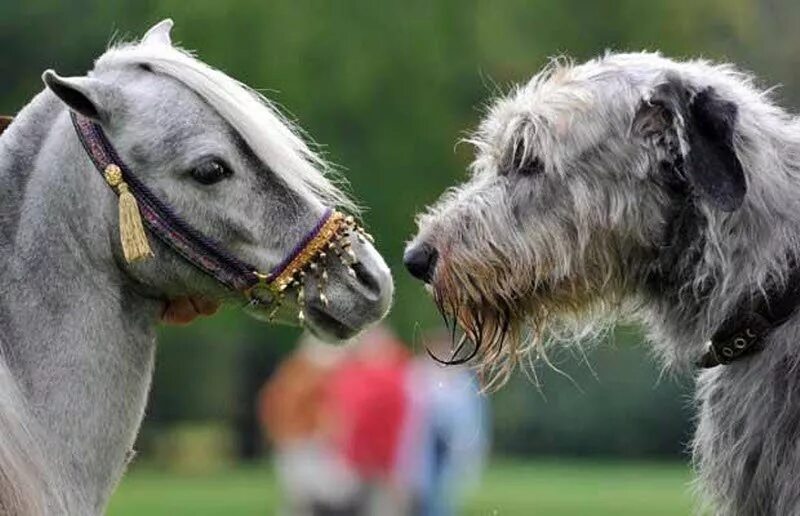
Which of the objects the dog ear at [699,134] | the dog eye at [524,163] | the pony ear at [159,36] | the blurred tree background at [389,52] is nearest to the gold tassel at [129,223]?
the pony ear at [159,36]

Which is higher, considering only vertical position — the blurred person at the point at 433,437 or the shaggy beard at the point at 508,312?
the shaggy beard at the point at 508,312

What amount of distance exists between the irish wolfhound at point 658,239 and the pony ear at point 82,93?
1173 mm

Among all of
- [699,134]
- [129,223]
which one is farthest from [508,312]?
[129,223]

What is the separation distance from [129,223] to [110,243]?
121 millimetres

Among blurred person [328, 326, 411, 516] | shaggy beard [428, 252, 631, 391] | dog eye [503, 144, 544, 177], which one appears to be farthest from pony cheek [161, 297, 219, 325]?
blurred person [328, 326, 411, 516]

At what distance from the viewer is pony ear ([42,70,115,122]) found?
5.12 meters

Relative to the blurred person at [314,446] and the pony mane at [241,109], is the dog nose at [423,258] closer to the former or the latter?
the pony mane at [241,109]

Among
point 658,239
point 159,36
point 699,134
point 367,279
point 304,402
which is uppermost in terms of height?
point 159,36

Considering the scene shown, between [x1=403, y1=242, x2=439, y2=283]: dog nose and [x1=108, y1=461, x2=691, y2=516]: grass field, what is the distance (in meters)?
15.8

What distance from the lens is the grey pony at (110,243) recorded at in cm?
518

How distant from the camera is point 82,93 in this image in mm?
5176

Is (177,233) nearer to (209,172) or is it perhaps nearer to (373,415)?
(209,172)

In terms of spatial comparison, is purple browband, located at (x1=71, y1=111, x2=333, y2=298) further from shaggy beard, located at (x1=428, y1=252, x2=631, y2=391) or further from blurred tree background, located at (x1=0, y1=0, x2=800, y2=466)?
blurred tree background, located at (x1=0, y1=0, x2=800, y2=466)

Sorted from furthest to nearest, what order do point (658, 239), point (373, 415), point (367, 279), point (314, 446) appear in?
1. point (314, 446)
2. point (373, 415)
3. point (658, 239)
4. point (367, 279)
